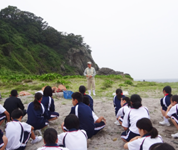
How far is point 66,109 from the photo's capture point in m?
6.03

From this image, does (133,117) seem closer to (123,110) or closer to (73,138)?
(123,110)

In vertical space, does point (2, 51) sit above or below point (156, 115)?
above

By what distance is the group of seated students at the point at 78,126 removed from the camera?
2.24 metres

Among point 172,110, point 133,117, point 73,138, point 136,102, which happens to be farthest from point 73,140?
point 172,110

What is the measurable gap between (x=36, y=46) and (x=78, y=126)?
4741 cm

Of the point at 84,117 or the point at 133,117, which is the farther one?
the point at 84,117

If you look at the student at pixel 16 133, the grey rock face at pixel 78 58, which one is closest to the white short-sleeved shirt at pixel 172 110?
the student at pixel 16 133

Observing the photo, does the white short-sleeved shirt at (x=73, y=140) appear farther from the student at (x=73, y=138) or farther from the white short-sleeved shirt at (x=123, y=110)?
the white short-sleeved shirt at (x=123, y=110)

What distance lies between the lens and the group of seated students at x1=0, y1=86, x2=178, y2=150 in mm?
2244

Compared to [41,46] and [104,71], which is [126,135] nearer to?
[104,71]

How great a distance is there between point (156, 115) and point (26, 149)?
4090mm

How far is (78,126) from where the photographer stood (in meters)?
2.68

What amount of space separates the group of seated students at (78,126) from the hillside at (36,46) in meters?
28.9

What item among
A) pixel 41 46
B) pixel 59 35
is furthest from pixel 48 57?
pixel 59 35
